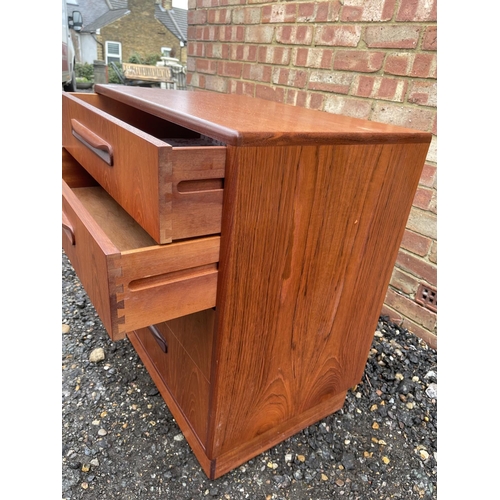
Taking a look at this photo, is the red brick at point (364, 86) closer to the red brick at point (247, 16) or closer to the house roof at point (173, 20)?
the red brick at point (247, 16)

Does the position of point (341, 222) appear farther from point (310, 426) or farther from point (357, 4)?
point (357, 4)

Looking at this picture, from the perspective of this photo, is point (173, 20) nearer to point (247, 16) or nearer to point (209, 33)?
point (209, 33)

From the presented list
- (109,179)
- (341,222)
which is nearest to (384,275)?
(341,222)

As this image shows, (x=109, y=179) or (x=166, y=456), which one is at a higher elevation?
(x=109, y=179)

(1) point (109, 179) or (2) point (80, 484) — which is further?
(2) point (80, 484)

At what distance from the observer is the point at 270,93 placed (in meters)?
1.71

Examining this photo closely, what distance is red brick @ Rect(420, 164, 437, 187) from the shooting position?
4.11 ft

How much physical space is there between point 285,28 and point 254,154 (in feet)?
4.21

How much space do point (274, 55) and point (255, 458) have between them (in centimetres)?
155

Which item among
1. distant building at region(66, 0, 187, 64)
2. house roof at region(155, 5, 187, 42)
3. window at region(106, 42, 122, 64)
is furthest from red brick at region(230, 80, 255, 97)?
house roof at region(155, 5, 187, 42)

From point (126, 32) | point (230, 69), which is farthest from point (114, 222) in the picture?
point (126, 32)

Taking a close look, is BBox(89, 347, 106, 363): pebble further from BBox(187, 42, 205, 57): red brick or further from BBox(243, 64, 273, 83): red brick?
BBox(187, 42, 205, 57): red brick

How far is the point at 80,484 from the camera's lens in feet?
2.85

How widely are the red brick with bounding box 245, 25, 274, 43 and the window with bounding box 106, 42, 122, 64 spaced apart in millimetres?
16211
